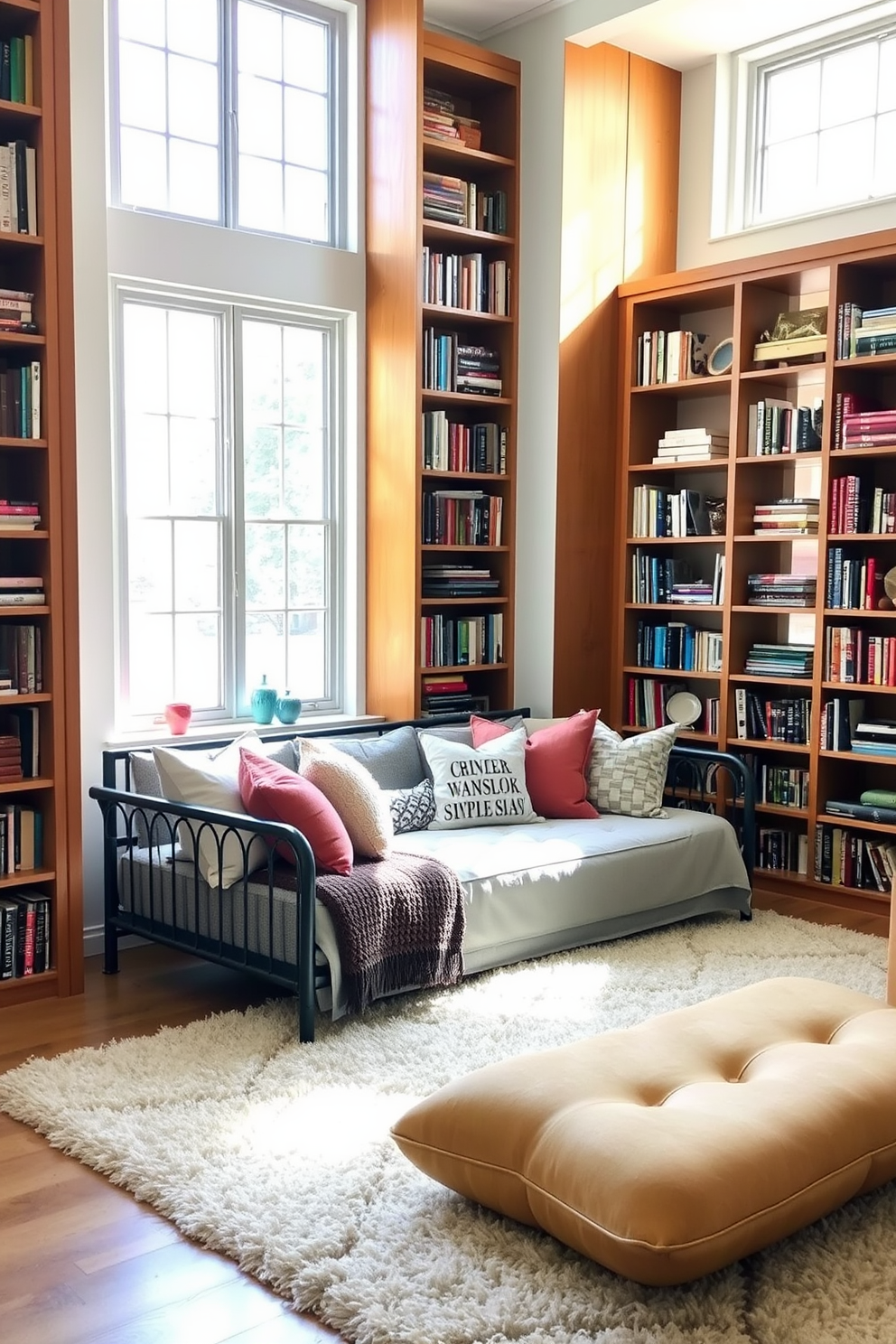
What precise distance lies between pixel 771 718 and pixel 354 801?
6.89ft

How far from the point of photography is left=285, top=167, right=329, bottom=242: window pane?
513 centimetres

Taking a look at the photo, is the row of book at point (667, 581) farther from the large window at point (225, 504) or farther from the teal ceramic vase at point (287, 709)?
the teal ceramic vase at point (287, 709)

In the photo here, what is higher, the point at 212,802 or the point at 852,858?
the point at 212,802

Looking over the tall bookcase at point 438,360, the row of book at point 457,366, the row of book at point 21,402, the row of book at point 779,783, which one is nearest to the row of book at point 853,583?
the row of book at point 779,783

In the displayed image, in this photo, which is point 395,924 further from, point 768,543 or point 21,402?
point 768,543

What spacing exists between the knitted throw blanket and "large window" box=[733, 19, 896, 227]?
3.31m

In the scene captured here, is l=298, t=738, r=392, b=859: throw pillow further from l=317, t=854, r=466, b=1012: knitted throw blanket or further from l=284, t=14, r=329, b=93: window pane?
l=284, t=14, r=329, b=93: window pane

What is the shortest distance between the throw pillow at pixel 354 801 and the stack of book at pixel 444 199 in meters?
2.44

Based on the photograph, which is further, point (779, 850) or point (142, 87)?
point (779, 850)

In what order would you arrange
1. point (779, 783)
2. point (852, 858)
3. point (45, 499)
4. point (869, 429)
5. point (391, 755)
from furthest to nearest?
point (779, 783) < point (852, 858) < point (869, 429) < point (391, 755) < point (45, 499)

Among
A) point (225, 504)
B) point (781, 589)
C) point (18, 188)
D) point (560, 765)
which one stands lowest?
point (560, 765)

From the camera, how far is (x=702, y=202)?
5.82 meters

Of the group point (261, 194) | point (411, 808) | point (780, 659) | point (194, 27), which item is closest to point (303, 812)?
point (411, 808)

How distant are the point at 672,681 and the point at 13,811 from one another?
9.87 ft
